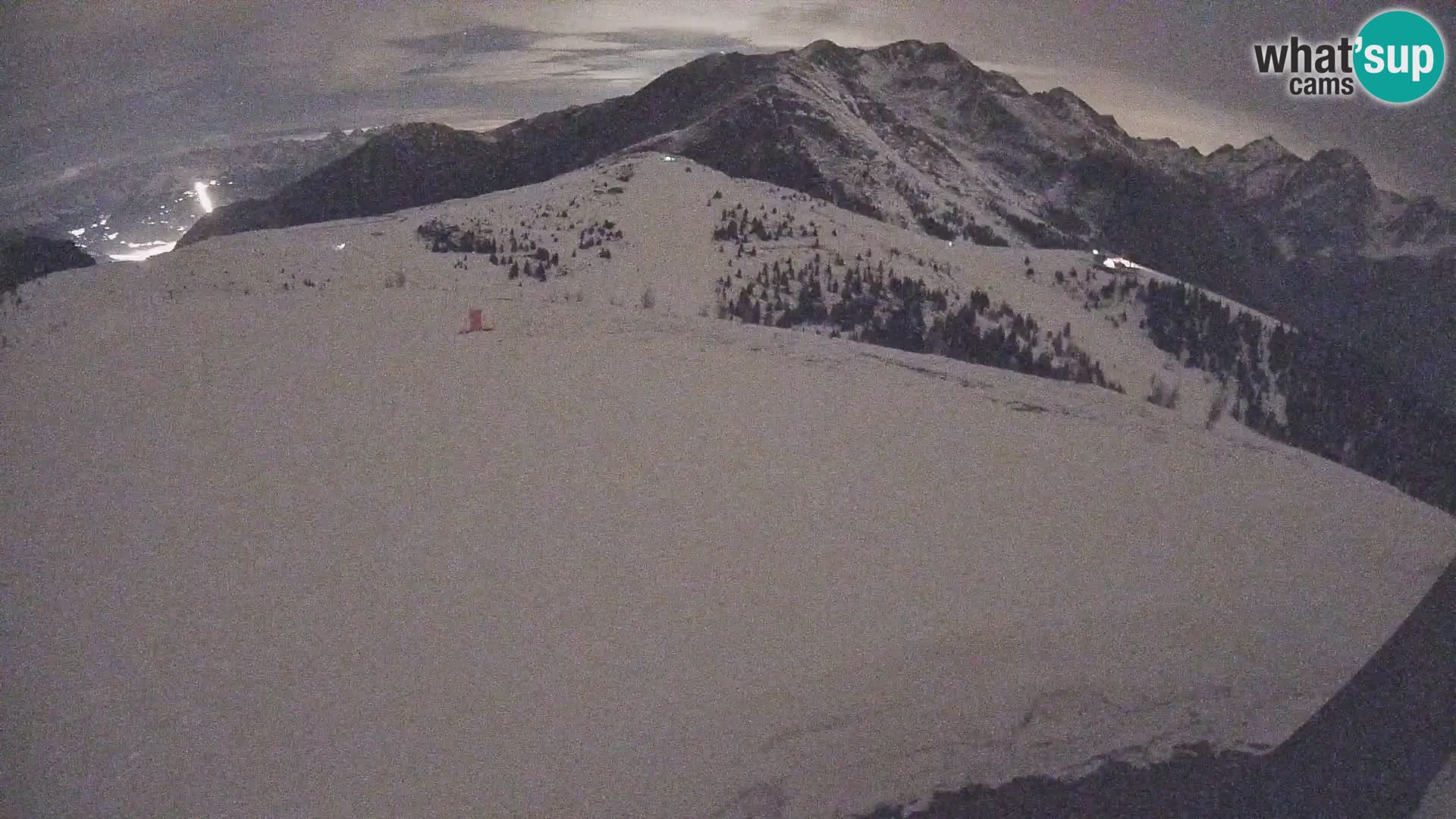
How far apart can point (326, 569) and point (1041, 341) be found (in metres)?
7.49

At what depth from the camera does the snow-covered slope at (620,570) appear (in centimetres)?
261

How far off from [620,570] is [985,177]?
43.8 meters

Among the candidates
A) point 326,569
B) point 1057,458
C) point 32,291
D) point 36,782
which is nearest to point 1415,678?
point 1057,458

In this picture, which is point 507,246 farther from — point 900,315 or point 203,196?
point 900,315

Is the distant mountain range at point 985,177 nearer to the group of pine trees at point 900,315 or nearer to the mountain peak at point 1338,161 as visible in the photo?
the mountain peak at point 1338,161

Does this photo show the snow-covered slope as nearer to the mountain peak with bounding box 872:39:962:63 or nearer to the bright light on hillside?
the bright light on hillside

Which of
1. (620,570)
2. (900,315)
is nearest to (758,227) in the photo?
(900,315)

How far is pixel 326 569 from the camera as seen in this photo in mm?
3238

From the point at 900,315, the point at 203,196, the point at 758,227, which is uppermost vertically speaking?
the point at 758,227

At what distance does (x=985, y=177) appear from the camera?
140ft

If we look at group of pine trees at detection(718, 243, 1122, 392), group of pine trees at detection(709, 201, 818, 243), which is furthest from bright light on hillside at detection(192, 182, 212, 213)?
group of pine trees at detection(709, 201, 818, 243)

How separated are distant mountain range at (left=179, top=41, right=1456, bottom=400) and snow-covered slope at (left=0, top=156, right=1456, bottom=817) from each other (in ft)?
10.5

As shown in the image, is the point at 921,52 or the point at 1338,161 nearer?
the point at 1338,161

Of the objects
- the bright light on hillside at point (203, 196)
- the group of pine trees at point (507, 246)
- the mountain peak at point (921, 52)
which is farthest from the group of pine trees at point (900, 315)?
the mountain peak at point (921, 52)
